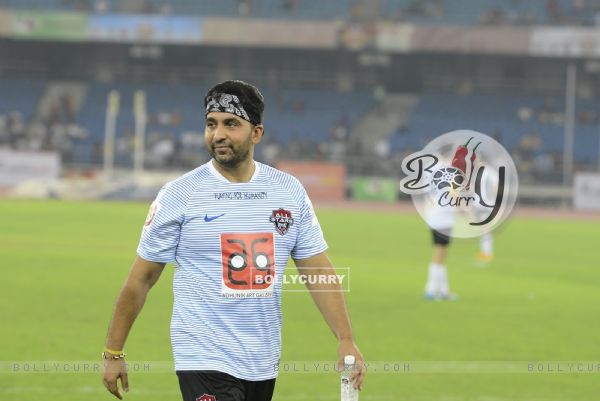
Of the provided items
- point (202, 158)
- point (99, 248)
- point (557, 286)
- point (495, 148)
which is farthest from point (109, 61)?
point (495, 148)

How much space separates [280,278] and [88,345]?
6.44 metres

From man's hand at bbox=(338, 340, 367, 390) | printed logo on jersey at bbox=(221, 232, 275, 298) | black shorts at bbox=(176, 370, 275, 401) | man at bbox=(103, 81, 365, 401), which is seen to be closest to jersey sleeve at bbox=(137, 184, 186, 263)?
man at bbox=(103, 81, 365, 401)

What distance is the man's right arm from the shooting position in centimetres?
524

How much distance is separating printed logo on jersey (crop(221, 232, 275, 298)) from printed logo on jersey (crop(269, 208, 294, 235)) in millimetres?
56

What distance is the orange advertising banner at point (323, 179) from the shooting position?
162 feet

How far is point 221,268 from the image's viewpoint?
5.26 meters

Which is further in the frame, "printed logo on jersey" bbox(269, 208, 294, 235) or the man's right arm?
"printed logo on jersey" bbox(269, 208, 294, 235)

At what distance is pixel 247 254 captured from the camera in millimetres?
5301

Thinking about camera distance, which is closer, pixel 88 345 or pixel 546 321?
pixel 88 345

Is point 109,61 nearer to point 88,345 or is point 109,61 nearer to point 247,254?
point 88,345

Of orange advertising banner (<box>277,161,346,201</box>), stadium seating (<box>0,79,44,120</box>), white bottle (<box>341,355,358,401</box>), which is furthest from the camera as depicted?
stadium seating (<box>0,79,44,120</box>)

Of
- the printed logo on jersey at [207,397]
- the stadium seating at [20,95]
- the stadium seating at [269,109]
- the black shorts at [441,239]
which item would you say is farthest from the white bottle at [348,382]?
the stadium seating at [20,95]

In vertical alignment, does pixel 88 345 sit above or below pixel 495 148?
below

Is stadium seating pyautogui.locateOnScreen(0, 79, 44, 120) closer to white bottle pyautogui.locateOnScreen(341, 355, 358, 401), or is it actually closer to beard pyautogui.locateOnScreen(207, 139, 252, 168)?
beard pyautogui.locateOnScreen(207, 139, 252, 168)
